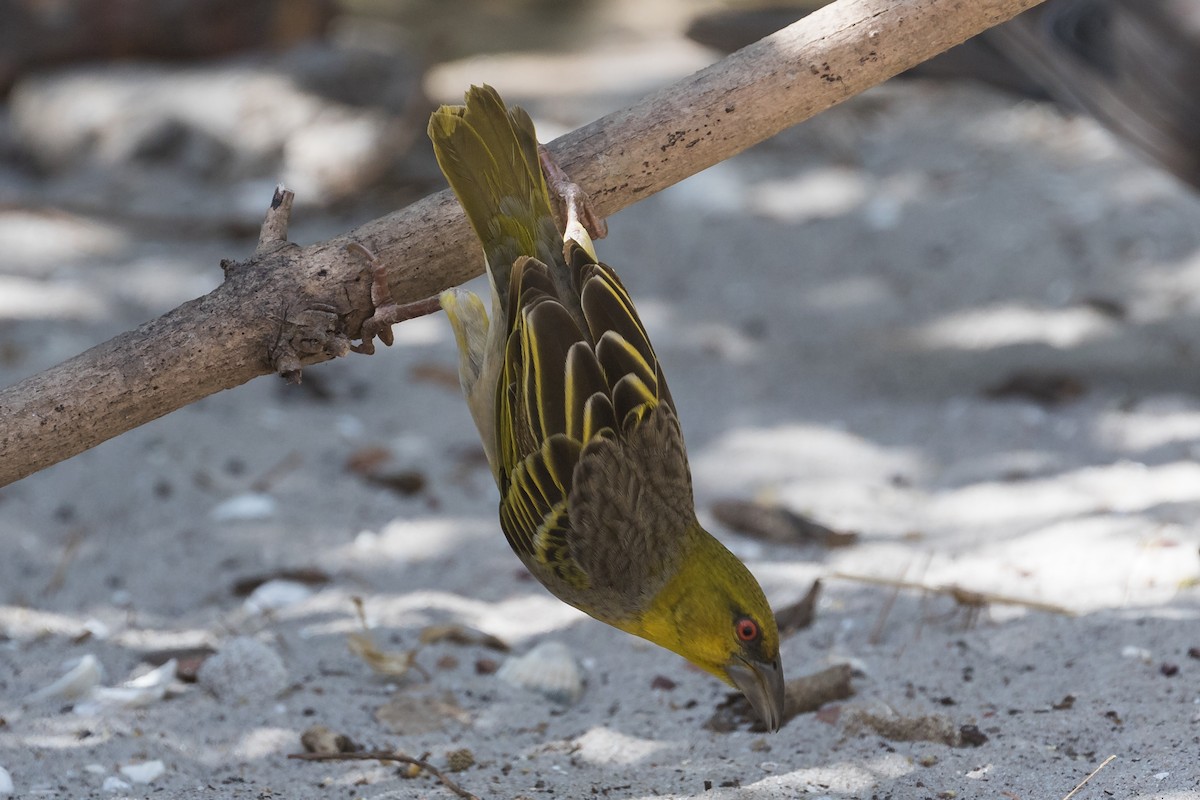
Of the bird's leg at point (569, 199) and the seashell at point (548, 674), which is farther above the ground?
the bird's leg at point (569, 199)

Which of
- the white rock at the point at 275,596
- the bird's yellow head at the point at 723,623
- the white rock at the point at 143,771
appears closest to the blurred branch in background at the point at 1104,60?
the white rock at the point at 275,596

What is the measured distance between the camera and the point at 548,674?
11.3 ft

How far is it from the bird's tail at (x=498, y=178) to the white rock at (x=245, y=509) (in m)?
1.68

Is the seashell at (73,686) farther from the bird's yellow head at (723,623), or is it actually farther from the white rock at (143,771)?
the bird's yellow head at (723,623)

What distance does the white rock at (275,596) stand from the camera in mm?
3852

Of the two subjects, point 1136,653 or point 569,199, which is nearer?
point 569,199

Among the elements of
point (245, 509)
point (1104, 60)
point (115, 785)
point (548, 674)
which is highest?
point (1104, 60)

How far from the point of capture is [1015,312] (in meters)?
5.85

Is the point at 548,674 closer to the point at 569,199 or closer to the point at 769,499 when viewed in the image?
the point at 569,199

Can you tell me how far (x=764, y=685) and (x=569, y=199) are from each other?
1.14 m

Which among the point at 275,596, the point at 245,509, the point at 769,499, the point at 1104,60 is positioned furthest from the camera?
the point at 1104,60

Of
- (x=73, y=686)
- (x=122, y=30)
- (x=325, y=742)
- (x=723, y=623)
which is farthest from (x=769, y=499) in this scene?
(x=122, y=30)

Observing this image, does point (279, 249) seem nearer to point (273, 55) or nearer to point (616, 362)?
point (616, 362)

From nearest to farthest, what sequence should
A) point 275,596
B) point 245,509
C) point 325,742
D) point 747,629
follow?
point 747,629
point 325,742
point 275,596
point 245,509
